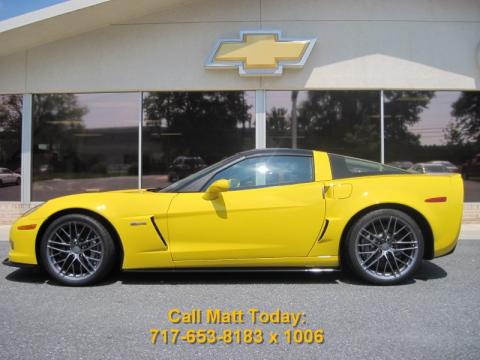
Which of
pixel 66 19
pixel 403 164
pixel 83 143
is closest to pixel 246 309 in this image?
pixel 403 164

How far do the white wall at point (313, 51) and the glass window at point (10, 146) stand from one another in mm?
903

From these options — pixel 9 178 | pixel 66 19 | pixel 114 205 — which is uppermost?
pixel 66 19

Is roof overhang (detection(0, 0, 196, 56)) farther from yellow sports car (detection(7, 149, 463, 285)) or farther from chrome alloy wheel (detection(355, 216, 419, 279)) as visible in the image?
chrome alloy wheel (detection(355, 216, 419, 279))

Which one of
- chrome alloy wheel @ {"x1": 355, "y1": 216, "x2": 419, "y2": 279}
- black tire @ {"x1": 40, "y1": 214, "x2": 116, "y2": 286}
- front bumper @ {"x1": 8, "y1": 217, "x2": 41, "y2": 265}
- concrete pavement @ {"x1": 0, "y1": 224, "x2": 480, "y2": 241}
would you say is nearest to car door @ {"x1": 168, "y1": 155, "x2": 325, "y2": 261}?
chrome alloy wheel @ {"x1": 355, "y1": 216, "x2": 419, "y2": 279}

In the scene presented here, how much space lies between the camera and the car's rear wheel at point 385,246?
13.6 feet

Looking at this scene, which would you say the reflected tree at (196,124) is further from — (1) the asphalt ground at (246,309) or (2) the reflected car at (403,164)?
(1) the asphalt ground at (246,309)

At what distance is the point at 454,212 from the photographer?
4.23m

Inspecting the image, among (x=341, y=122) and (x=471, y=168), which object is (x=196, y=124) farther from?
(x=471, y=168)

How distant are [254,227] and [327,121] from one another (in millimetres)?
5472

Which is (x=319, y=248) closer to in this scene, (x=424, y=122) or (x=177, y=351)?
(x=177, y=351)

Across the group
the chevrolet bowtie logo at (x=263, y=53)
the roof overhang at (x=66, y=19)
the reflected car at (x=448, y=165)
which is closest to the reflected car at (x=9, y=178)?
the roof overhang at (x=66, y=19)

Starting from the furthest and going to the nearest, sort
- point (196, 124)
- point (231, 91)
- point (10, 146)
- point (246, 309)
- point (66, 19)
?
1. point (10, 146)
2. point (196, 124)
3. point (231, 91)
4. point (66, 19)
5. point (246, 309)

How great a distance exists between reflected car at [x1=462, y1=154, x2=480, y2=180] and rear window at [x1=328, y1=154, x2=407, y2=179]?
533 centimetres

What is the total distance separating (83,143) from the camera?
Answer: 9.17 m
